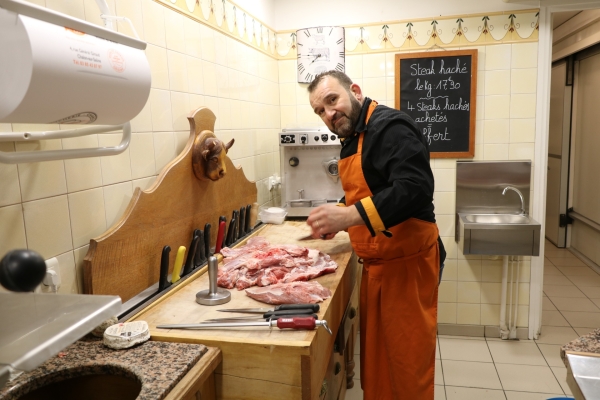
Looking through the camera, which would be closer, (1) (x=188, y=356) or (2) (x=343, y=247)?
(1) (x=188, y=356)

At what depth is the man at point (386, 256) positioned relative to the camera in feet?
6.24

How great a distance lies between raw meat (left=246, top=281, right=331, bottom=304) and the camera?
5.34ft

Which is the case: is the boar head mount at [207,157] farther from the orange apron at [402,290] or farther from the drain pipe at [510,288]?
the drain pipe at [510,288]

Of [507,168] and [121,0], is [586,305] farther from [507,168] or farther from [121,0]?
[121,0]

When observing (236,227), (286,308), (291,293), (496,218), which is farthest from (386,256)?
(496,218)

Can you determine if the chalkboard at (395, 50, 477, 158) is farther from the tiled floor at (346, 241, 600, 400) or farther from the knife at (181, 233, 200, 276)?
the knife at (181, 233, 200, 276)

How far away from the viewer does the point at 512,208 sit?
11.2 ft

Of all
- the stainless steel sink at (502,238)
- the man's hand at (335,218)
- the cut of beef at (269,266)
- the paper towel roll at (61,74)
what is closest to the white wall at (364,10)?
the stainless steel sink at (502,238)

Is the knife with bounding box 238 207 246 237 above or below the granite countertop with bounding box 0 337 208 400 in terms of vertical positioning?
above

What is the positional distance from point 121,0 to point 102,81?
804 mm

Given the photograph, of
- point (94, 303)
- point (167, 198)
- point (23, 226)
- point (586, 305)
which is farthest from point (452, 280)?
point (94, 303)

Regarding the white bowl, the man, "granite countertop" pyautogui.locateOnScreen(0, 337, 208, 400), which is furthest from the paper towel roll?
the white bowl

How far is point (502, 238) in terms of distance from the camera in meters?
3.12

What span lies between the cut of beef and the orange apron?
0.21 meters
